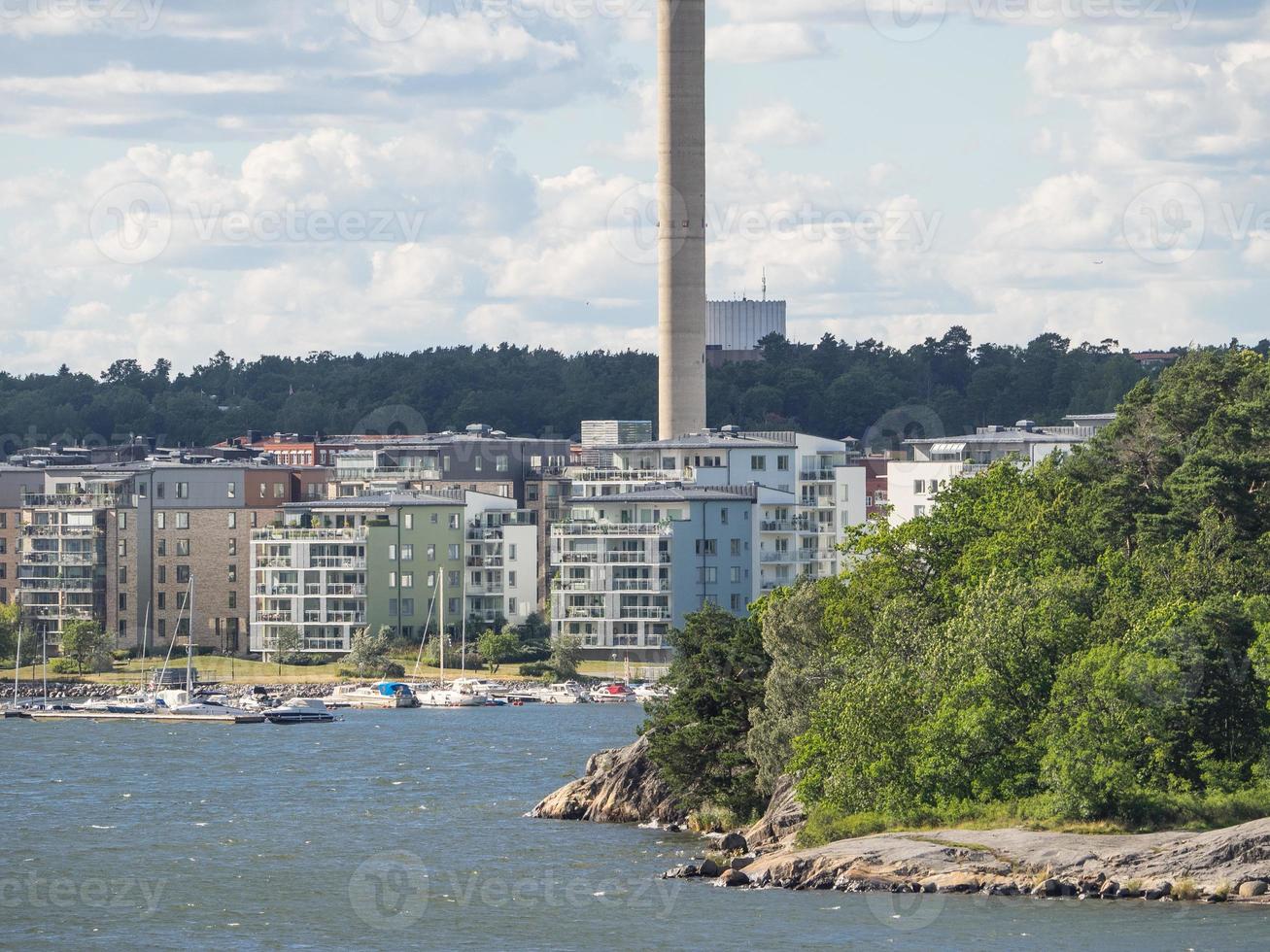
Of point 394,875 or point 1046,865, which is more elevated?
point 1046,865

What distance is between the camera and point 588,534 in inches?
4318


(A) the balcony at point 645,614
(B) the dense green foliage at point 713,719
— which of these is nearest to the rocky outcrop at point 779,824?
(B) the dense green foliage at point 713,719

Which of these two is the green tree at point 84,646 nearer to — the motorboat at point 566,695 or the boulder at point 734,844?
the motorboat at point 566,695

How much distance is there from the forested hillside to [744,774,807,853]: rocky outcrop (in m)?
0.78

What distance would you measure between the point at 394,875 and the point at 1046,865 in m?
13.9

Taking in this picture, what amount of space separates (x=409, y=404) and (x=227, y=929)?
5618 inches

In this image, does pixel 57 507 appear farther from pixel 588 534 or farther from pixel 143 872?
pixel 143 872

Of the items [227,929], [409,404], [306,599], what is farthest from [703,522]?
[409,404]

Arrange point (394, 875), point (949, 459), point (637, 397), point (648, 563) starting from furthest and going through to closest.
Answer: point (637, 397), point (949, 459), point (648, 563), point (394, 875)

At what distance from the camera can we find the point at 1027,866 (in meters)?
46.6

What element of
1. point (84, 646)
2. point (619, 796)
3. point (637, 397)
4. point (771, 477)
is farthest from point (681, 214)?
point (619, 796)

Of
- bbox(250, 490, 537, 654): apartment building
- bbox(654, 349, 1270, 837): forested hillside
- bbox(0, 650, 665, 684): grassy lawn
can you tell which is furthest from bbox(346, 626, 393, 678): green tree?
bbox(654, 349, 1270, 837): forested hillside

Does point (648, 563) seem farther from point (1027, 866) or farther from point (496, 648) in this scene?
point (1027, 866)

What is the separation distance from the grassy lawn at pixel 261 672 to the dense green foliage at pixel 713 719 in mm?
48161
